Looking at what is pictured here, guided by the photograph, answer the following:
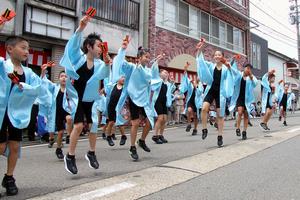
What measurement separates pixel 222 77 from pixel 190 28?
13.7 m

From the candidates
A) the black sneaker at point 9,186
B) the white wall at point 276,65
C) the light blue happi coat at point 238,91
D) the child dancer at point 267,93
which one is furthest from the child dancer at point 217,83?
the white wall at point 276,65

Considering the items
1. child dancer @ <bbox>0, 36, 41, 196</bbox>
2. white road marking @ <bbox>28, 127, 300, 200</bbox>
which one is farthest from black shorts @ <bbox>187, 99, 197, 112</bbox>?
child dancer @ <bbox>0, 36, 41, 196</bbox>

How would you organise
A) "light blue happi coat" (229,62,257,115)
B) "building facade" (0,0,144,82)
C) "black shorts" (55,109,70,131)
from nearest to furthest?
"black shorts" (55,109,70,131), "light blue happi coat" (229,62,257,115), "building facade" (0,0,144,82)

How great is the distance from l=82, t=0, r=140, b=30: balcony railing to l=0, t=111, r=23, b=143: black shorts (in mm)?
11312

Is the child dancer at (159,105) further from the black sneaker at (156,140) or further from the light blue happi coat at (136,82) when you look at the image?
the light blue happi coat at (136,82)

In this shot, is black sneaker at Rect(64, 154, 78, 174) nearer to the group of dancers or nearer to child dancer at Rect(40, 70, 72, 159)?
the group of dancers

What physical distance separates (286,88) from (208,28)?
9.28 meters

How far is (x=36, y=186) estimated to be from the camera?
4.34 metres

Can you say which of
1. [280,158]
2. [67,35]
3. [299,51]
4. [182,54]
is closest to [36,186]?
[280,158]

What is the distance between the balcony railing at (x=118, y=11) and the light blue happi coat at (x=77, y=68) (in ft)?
33.9

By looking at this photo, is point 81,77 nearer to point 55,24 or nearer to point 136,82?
point 136,82

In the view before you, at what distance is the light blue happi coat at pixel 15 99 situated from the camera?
151 inches

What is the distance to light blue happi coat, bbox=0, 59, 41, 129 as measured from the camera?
3830 millimetres

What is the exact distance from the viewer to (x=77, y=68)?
481 cm
